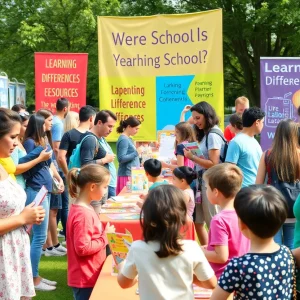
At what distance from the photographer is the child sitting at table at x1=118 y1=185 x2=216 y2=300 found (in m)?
2.25

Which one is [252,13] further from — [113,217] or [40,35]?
[113,217]

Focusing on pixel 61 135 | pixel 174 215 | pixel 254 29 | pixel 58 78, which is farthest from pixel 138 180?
pixel 254 29

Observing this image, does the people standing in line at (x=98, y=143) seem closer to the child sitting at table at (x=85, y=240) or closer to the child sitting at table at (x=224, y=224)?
the child sitting at table at (x=85, y=240)

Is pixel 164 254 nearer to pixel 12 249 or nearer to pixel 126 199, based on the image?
pixel 12 249

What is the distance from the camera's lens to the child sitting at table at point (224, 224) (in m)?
2.86

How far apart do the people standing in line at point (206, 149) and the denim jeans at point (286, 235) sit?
934mm

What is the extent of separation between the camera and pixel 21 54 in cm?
2653

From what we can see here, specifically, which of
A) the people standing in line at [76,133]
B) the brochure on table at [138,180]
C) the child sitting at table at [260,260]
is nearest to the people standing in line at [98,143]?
the people standing in line at [76,133]

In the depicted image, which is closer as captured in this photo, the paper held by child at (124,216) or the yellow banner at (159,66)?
the paper held by child at (124,216)

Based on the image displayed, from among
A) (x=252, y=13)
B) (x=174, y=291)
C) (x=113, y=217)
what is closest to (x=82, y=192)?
(x=113, y=217)

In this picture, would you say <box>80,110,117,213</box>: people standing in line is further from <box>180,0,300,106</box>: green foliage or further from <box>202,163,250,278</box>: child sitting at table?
<box>180,0,300,106</box>: green foliage

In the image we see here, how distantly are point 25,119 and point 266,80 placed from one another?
11.9 feet

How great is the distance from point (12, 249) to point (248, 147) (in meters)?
2.57

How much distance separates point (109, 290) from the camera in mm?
2998
